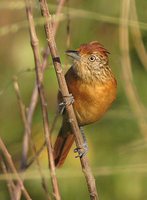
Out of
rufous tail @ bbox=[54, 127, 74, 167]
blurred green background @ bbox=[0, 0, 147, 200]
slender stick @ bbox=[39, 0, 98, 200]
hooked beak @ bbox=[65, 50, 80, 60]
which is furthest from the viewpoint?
blurred green background @ bbox=[0, 0, 147, 200]

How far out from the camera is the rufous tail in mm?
3695

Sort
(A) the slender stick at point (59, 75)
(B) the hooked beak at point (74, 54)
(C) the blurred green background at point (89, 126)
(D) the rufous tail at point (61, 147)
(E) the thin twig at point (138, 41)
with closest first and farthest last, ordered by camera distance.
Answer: (A) the slender stick at point (59, 75), (E) the thin twig at point (138, 41), (B) the hooked beak at point (74, 54), (D) the rufous tail at point (61, 147), (C) the blurred green background at point (89, 126)

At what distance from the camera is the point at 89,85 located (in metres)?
3.65

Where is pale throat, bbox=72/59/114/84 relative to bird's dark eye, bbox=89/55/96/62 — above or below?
below

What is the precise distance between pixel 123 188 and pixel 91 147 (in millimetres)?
457

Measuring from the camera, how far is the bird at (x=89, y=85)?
3.55 metres

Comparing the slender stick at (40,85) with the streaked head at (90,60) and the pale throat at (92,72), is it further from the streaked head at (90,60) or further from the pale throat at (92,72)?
the pale throat at (92,72)

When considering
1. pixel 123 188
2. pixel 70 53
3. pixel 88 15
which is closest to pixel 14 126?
pixel 123 188

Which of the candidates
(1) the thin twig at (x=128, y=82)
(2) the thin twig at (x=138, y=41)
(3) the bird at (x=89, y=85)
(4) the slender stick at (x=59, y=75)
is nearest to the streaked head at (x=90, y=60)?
(3) the bird at (x=89, y=85)

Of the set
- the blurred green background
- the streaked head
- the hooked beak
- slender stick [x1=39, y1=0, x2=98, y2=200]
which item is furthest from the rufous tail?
slender stick [x1=39, y1=0, x2=98, y2=200]

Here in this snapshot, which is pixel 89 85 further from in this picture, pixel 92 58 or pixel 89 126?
pixel 89 126

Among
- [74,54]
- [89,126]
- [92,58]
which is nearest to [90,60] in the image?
[92,58]

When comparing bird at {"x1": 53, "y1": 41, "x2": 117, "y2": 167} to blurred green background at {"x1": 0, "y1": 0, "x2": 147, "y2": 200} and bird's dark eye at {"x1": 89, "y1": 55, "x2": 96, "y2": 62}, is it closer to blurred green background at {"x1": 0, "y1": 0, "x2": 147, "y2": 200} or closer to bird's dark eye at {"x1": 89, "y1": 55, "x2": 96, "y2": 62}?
bird's dark eye at {"x1": 89, "y1": 55, "x2": 96, "y2": 62}

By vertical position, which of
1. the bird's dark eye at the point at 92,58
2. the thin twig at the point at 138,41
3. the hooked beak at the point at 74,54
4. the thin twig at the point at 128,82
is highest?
the bird's dark eye at the point at 92,58
